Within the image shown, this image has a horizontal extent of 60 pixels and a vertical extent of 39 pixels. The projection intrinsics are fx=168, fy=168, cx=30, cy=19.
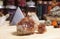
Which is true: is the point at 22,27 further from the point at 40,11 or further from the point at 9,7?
the point at 9,7

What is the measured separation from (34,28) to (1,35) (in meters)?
0.18

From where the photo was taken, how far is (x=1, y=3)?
8.37 feet

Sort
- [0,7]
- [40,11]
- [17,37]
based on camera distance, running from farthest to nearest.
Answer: [0,7] < [40,11] < [17,37]

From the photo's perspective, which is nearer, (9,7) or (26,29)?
(26,29)

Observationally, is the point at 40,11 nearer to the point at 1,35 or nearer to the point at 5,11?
the point at 5,11

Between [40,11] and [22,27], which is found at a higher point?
[22,27]

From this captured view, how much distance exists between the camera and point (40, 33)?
0.95m

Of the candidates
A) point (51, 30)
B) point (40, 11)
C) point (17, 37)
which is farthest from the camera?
point (40, 11)

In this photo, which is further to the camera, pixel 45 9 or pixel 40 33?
pixel 45 9

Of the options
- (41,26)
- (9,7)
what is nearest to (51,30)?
(41,26)

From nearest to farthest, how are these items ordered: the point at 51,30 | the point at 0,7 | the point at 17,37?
the point at 17,37, the point at 51,30, the point at 0,7

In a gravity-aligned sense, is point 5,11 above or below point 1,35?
below

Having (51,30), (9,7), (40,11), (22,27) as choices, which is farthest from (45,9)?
(22,27)

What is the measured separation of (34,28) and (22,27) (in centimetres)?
8
